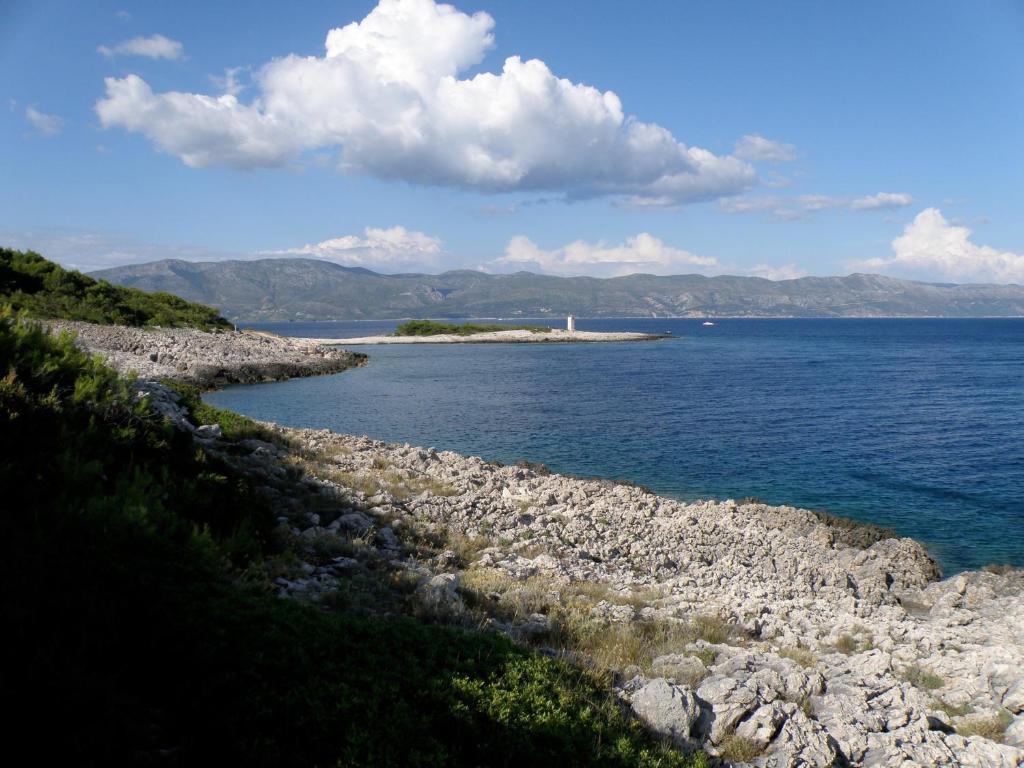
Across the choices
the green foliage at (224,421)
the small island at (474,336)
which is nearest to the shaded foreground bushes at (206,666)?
the green foliage at (224,421)

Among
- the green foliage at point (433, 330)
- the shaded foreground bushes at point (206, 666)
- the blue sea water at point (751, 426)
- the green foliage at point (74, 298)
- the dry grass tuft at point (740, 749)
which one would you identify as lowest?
the blue sea water at point (751, 426)

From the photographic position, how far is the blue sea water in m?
24.4

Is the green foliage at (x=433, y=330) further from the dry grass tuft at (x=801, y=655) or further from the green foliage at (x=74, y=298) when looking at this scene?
the dry grass tuft at (x=801, y=655)

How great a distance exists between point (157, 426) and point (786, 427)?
117 feet

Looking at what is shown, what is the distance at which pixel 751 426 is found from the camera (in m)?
38.9

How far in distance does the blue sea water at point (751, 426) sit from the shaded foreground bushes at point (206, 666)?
1679cm

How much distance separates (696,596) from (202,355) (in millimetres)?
57786

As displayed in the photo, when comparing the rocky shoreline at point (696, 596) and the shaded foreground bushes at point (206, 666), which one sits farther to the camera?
the rocky shoreline at point (696, 596)

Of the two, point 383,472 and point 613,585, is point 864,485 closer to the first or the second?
point 613,585

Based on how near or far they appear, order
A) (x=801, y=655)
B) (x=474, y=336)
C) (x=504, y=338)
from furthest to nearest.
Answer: (x=474, y=336) → (x=504, y=338) → (x=801, y=655)

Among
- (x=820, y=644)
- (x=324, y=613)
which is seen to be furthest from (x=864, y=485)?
(x=324, y=613)

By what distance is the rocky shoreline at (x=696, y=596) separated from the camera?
7.90 metres

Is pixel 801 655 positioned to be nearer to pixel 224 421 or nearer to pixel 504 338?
pixel 224 421

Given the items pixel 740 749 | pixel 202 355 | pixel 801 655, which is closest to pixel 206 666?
pixel 740 749
